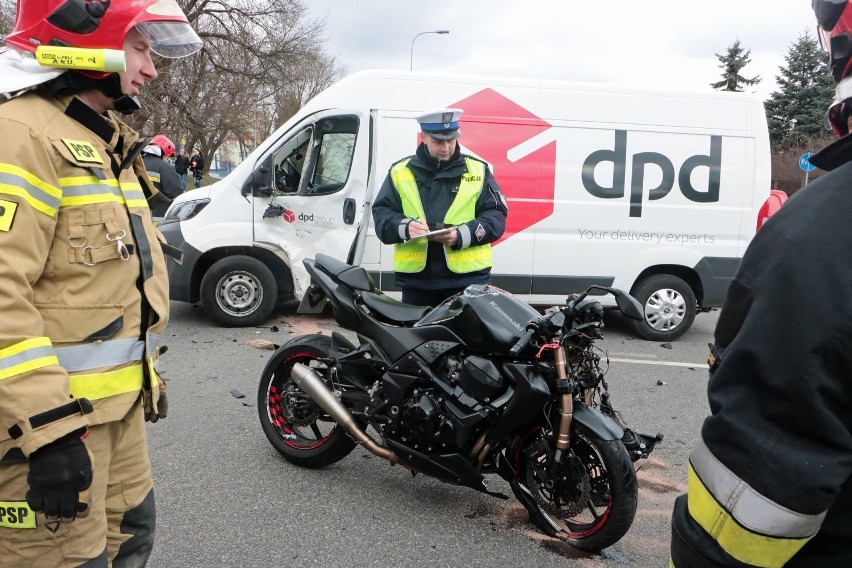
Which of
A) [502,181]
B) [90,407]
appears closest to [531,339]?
[90,407]

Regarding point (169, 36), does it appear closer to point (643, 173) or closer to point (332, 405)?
point (332, 405)

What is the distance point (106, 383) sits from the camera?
1.76 m

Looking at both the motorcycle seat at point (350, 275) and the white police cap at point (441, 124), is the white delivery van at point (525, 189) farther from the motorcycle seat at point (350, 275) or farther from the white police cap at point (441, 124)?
the motorcycle seat at point (350, 275)

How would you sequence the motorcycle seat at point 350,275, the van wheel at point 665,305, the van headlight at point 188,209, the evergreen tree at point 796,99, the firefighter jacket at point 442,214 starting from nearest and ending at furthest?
the motorcycle seat at point 350,275 → the firefighter jacket at point 442,214 → the van headlight at point 188,209 → the van wheel at point 665,305 → the evergreen tree at point 796,99

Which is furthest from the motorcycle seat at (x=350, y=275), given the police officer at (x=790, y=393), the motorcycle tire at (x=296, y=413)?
the police officer at (x=790, y=393)

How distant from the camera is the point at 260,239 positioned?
667 centimetres

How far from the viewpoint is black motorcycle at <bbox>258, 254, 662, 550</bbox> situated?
2.83m

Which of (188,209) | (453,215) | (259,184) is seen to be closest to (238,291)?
(188,209)

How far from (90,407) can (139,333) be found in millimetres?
308

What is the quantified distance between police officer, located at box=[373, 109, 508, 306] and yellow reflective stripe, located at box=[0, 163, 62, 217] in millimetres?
2470

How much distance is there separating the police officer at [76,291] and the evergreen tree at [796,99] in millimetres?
43183

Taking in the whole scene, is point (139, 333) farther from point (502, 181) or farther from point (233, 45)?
point (233, 45)

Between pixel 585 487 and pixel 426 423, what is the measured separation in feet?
2.48

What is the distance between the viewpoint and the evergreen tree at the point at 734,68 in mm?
42875
